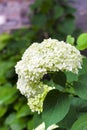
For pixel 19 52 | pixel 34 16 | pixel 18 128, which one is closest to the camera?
pixel 18 128

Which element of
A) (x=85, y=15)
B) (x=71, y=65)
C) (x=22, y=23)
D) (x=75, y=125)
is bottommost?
(x=75, y=125)

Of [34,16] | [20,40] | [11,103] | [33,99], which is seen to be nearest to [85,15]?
[34,16]

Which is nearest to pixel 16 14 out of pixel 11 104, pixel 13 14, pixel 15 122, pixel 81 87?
pixel 13 14

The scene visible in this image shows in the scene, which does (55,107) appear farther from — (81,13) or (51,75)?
(81,13)

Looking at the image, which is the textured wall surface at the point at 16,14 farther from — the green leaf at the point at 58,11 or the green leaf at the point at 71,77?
the green leaf at the point at 71,77

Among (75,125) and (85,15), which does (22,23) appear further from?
(75,125)

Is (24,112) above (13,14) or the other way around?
the other way around

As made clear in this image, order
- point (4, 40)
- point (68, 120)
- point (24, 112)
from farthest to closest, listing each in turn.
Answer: point (4, 40) < point (24, 112) < point (68, 120)

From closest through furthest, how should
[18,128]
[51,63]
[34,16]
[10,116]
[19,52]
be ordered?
[51,63]
[18,128]
[10,116]
[19,52]
[34,16]
